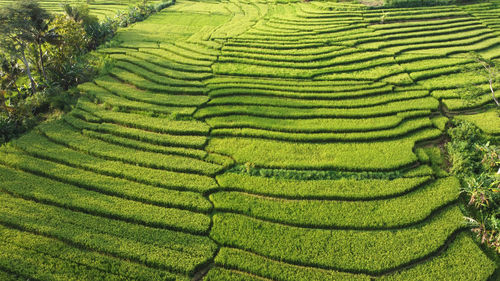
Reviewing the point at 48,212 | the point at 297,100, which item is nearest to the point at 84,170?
the point at 48,212

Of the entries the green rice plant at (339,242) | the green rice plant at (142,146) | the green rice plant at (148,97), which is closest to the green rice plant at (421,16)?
the green rice plant at (148,97)

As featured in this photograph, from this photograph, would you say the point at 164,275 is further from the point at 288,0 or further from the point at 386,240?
the point at 288,0

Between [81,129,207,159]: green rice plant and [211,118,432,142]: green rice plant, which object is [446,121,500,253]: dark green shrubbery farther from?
[81,129,207,159]: green rice plant

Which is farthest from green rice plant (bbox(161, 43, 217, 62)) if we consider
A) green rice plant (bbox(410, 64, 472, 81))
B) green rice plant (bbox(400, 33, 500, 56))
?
green rice plant (bbox(400, 33, 500, 56))

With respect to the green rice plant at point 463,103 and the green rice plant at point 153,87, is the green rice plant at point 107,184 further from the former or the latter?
the green rice plant at point 463,103

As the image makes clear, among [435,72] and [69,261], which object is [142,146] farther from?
[435,72]

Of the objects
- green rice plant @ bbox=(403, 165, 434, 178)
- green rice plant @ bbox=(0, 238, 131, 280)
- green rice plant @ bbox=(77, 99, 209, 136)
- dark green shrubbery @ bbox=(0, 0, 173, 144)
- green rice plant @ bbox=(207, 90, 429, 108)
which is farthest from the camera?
green rice plant @ bbox=(207, 90, 429, 108)
